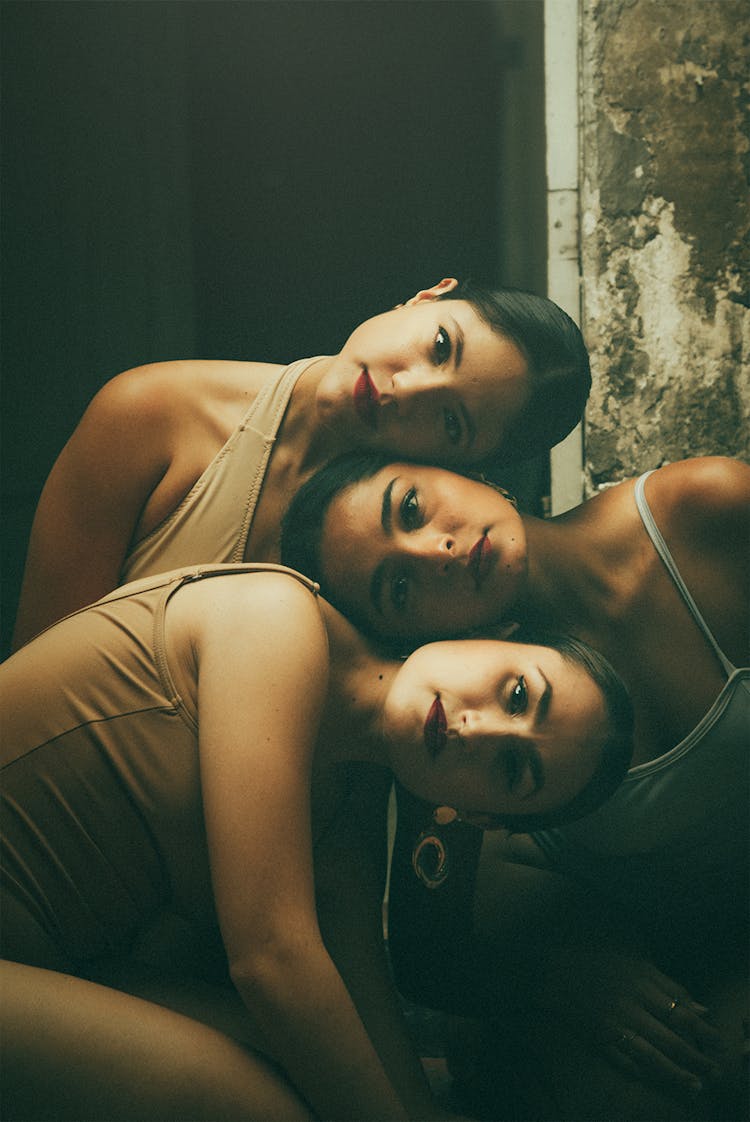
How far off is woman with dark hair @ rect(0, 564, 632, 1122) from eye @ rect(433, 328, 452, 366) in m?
0.32

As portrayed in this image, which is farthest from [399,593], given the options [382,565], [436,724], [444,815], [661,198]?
[661,198]

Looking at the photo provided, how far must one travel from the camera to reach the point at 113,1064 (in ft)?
3.23

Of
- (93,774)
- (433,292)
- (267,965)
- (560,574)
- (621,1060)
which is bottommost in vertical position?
(621,1060)

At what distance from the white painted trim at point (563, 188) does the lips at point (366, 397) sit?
1.18 feet

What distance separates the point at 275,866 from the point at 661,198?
3.62 feet

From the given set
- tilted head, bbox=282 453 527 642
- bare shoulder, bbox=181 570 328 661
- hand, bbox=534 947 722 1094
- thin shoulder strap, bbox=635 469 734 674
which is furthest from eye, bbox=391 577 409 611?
hand, bbox=534 947 722 1094

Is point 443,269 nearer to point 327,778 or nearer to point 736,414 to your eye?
point 736,414

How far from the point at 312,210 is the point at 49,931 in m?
0.92

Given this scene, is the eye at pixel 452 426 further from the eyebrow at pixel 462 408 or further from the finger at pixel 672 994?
the finger at pixel 672 994

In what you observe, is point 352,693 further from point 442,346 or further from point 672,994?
point 672,994

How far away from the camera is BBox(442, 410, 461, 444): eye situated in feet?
4.01

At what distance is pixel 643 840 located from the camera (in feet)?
4.18

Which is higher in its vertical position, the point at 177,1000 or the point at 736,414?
the point at 736,414

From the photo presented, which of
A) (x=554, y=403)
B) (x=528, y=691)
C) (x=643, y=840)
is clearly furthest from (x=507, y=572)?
(x=643, y=840)
